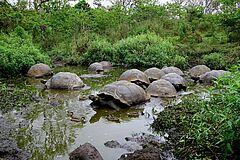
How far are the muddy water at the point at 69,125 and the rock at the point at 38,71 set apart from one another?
341 centimetres

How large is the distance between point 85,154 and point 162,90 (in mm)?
5059

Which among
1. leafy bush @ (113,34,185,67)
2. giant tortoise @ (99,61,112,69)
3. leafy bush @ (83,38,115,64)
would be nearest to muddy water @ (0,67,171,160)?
giant tortoise @ (99,61,112,69)

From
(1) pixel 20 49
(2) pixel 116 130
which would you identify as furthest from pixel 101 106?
(1) pixel 20 49

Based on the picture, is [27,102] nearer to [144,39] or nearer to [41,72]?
[41,72]

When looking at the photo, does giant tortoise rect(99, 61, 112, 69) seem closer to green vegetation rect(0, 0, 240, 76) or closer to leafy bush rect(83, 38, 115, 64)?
green vegetation rect(0, 0, 240, 76)

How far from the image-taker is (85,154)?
17.4 feet

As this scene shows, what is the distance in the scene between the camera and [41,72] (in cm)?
1366

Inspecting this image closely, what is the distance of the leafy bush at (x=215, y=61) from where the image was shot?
15963mm

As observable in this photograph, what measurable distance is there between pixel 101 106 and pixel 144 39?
9551 millimetres

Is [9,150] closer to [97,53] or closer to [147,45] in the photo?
[147,45]

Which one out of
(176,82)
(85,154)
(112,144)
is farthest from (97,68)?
(85,154)

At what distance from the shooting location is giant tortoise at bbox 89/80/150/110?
28.2 ft

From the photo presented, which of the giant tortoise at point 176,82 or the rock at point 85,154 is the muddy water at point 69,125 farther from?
the giant tortoise at point 176,82

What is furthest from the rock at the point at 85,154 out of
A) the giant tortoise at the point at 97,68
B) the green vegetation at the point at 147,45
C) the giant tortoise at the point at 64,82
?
the giant tortoise at the point at 97,68
